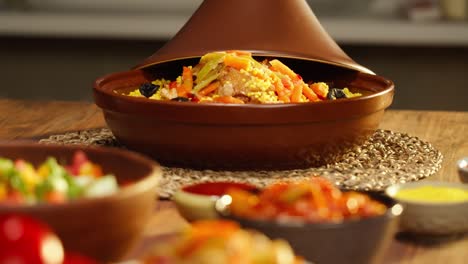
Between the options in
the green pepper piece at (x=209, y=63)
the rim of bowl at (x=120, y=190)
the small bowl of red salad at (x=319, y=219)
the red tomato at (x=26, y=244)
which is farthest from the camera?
the green pepper piece at (x=209, y=63)

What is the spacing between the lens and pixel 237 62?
1.74 m

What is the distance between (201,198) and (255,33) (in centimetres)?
71

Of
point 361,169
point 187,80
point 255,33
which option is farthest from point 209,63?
point 361,169

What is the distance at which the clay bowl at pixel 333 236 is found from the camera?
110cm

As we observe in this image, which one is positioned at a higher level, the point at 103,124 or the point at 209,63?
the point at 209,63

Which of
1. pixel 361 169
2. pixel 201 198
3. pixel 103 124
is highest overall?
pixel 201 198

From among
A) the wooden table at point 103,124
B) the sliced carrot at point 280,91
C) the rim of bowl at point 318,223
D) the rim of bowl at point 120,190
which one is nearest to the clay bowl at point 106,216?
the rim of bowl at point 120,190

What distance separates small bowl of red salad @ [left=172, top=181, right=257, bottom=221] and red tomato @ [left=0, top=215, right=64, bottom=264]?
1.17 feet

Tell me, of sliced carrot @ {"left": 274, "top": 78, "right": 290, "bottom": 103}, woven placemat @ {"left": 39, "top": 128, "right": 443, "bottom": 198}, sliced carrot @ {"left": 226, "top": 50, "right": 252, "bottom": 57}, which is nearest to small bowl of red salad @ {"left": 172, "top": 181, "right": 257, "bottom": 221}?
woven placemat @ {"left": 39, "top": 128, "right": 443, "bottom": 198}

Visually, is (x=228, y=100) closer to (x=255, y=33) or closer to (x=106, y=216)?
(x=255, y=33)

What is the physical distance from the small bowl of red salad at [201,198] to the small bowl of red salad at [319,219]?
0.11 ft

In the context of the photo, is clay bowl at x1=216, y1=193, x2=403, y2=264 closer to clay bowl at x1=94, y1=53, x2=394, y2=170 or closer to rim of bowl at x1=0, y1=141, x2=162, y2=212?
rim of bowl at x1=0, y1=141, x2=162, y2=212

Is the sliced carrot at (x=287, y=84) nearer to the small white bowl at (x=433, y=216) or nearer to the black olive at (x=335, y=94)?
the black olive at (x=335, y=94)

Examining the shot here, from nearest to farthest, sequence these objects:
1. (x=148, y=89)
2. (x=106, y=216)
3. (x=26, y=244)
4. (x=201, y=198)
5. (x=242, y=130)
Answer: (x=26, y=244) < (x=106, y=216) < (x=201, y=198) < (x=242, y=130) < (x=148, y=89)
